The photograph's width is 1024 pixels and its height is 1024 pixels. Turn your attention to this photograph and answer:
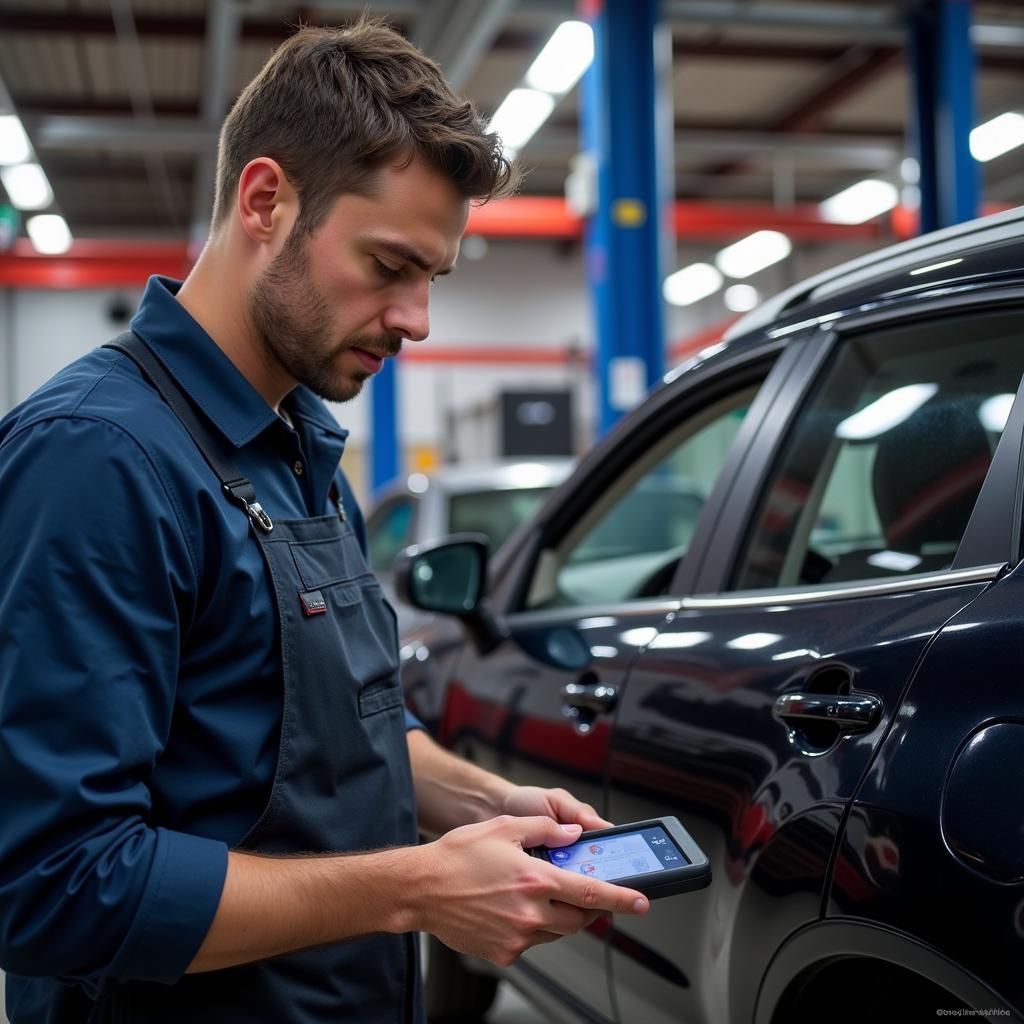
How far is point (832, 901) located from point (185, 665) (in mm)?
768

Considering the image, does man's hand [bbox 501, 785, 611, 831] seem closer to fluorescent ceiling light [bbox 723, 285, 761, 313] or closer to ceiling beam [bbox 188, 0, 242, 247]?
ceiling beam [bbox 188, 0, 242, 247]

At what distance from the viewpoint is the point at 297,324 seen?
1.35 meters

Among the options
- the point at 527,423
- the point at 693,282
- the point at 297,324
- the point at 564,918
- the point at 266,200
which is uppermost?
the point at 693,282

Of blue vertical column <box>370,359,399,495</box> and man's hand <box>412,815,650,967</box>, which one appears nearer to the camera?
man's hand <box>412,815,650,967</box>

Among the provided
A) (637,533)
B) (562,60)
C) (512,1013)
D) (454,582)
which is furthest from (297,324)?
(562,60)

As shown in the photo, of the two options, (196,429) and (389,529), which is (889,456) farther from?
(389,529)

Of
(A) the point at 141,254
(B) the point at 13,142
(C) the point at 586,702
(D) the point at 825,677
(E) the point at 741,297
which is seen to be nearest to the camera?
(D) the point at 825,677

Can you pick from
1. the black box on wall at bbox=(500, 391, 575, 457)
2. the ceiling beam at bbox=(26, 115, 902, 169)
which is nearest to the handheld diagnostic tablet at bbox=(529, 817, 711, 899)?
the black box on wall at bbox=(500, 391, 575, 457)

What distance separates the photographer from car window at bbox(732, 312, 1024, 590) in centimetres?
156

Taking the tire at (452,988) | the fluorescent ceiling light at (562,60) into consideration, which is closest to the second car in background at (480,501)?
the tire at (452,988)

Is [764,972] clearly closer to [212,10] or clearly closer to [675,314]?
[212,10]

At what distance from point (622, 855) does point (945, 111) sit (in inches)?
340

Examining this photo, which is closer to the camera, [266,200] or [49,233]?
[266,200]

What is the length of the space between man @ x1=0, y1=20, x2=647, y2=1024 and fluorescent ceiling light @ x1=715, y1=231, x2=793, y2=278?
55.9 feet
